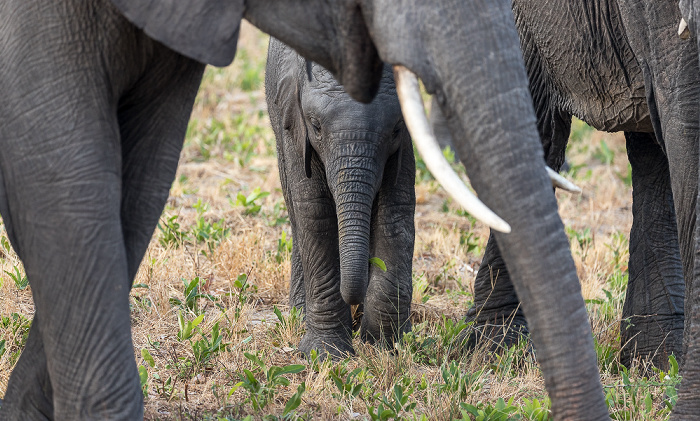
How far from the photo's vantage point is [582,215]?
775 cm

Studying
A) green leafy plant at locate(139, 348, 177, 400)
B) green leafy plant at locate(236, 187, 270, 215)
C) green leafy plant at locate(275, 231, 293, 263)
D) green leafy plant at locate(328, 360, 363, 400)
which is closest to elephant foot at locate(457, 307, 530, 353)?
green leafy plant at locate(328, 360, 363, 400)

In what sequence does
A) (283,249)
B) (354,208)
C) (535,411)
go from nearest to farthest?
(535,411) < (354,208) < (283,249)

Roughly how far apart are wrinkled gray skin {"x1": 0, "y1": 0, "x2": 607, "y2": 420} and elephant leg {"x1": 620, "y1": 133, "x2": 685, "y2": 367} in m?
2.58

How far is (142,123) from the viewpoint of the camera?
318 centimetres

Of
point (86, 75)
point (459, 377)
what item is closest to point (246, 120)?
point (459, 377)

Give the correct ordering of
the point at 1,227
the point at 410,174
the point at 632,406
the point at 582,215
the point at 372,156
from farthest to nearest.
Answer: the point at 582,215, the point at 1,227, the point at 410,174, the point at 372,156, the point at 632,406

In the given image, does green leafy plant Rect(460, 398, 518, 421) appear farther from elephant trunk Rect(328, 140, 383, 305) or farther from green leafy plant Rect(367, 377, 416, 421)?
elephant trunk Rect(328, 140, 383, 305)

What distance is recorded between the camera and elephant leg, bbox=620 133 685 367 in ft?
16.5

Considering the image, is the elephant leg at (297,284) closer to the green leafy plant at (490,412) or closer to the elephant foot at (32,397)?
the green leafy plant at (490,412)

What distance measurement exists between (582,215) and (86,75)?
5496mm

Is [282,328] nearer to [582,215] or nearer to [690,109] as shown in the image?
[690,109]

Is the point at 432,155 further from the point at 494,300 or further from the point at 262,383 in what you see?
the point at 494,300

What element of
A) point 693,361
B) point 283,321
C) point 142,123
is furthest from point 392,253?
point 142,123

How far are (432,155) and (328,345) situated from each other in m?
2.39
